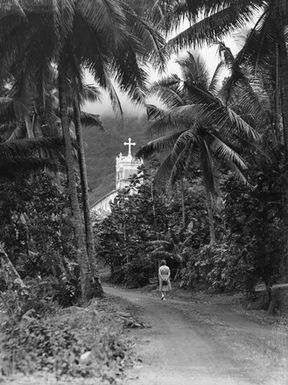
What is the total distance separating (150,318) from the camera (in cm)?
1467

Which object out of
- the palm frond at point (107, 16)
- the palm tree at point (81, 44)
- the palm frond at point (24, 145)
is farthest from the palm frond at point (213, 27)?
the palm frond at point (24, 145)

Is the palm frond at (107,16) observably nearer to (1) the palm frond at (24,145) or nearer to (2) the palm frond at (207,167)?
(1) the palm frond at (24,145)

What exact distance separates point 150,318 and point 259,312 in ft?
13.5

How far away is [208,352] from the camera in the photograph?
383 inches

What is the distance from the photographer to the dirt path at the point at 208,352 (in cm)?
785

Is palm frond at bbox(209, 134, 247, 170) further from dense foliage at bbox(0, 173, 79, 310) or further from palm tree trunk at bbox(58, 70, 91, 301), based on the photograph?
palm tree trunk at bbox(58, 70, 91, 301)

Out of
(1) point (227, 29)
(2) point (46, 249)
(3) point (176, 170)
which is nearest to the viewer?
(1) point (227, 29)

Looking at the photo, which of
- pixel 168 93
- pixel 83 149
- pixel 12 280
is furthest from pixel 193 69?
pixel 12 280

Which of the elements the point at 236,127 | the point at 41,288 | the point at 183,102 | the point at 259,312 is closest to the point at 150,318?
the point at 41,288

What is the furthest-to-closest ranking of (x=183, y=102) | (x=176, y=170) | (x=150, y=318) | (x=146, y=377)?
(x=176, y=170), (x=183, y=102), (x=150, y=318), (x=146, y=377)

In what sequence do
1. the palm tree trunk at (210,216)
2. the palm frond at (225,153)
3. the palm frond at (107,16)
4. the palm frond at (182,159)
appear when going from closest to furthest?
the palm frond at (107,16), the palm frond at (225,153), the palm tree trunk at (210,216), the palm frond at (182,159)

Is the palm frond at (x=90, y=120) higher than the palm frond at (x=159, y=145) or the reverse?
higher

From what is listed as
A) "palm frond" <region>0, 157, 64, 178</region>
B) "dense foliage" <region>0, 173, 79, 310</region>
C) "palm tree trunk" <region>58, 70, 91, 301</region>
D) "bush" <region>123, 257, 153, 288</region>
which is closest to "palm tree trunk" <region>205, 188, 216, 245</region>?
"bush" <region>123, 257, 153, 288</region>

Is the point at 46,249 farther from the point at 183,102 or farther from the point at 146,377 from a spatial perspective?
the point at 146,377
